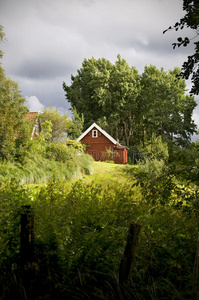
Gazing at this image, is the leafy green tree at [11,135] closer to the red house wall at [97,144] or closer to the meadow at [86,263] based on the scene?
the meadow at [86,263]

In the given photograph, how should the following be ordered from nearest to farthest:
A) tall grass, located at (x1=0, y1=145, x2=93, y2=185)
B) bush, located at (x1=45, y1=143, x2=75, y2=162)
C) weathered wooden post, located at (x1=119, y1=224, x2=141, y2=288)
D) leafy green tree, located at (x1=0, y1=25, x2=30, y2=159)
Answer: weathered wooden post, located at (x1=119, y1=224, x2=141, y2=288), tall grass, located at (x1=0, y1=145, x2=93, y2=185), leafy green tree, located at (x1=0, y1=25, x2=30, y2=159), bush, located at (x1=45, y1=143, x2=75, y2=162)

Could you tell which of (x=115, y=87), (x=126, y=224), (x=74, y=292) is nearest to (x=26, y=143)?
(x=126, y=224)

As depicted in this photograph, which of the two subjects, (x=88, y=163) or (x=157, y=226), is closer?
(x=157, y=226)

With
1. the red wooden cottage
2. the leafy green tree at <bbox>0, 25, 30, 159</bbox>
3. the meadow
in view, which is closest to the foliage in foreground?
the meadow

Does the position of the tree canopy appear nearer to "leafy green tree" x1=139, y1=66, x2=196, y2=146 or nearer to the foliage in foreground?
"leafy green tree" x1=139, y1=66, x2=196, y2=146

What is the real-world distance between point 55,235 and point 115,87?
128ft

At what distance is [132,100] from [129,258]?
1493 inches

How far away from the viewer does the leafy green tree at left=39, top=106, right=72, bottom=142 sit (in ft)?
100

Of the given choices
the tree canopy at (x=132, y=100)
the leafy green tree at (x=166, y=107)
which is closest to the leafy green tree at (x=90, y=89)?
the tree canopy at (x=132, y=100)

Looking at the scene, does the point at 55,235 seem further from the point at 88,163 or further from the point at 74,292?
the point at 88,163

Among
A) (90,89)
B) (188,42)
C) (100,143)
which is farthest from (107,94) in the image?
(188,42)

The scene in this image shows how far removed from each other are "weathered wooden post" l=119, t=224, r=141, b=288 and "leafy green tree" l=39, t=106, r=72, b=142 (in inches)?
1111

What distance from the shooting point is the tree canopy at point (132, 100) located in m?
38.6

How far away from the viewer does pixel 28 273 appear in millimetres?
3066
